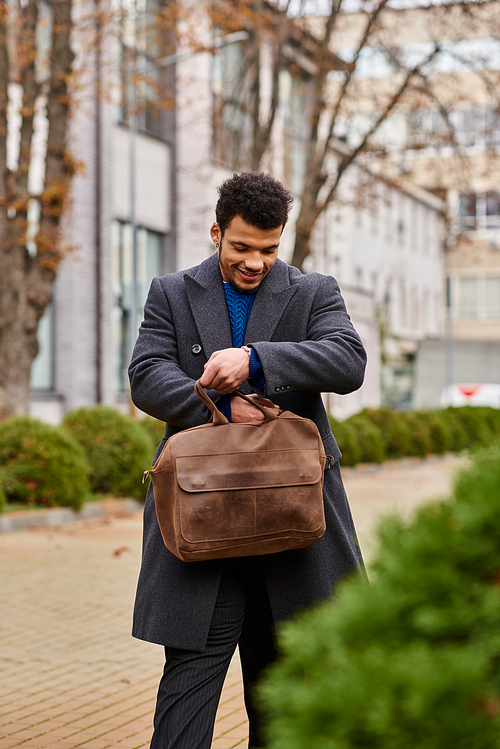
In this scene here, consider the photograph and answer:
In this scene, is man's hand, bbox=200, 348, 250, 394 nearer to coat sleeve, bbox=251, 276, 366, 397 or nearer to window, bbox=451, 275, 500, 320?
coat sleeve, bbox=251, 276, 366, 397

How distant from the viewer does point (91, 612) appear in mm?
8125

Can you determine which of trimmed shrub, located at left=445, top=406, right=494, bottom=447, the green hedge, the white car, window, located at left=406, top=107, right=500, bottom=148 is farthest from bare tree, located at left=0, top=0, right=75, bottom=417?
the white car

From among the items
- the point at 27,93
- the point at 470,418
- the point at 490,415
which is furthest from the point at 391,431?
the point at 27,93

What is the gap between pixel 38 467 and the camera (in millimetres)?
13938

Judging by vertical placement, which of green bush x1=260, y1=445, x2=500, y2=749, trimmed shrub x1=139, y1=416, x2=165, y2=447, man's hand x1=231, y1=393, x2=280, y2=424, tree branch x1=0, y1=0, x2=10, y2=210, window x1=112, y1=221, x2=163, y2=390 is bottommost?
trimmed shrub x1=139, y1=416, x2=165, y2=447

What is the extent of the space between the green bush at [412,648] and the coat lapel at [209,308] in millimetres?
1804

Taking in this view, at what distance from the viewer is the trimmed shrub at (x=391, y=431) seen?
2684 cm

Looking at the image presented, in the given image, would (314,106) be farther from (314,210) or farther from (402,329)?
(402,329)

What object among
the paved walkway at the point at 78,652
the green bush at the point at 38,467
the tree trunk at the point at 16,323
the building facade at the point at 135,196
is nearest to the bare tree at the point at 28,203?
the tree trunk at the point at 16,323

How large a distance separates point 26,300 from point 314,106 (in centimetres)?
866

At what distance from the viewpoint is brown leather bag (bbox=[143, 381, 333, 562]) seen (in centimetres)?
290

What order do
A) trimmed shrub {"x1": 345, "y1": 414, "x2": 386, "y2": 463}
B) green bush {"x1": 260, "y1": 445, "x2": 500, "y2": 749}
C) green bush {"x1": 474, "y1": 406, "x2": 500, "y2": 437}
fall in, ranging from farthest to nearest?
green bush {"x1": 474, "y1": 406, "x2": 500, "y2": 437}
trimmed shrub {"x1": 345, "y1": 414, "x2": 386, "y2": 463}
green bush {"x1": 260, "y1": 445, "x2": 500, "y2": 749}

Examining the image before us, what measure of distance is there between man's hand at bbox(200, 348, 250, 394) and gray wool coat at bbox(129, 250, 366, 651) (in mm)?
68

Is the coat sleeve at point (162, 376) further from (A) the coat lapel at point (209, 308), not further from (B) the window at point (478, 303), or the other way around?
(B) the window at point (478, 303)
